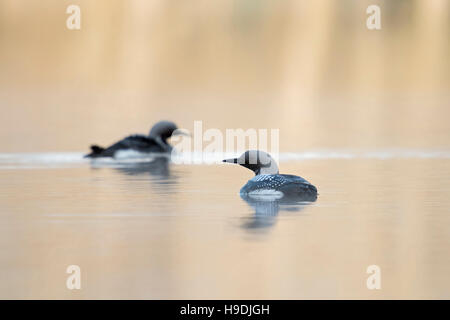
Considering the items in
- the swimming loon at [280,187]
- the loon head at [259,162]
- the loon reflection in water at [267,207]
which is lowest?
the loon reflection in water at [267,207]

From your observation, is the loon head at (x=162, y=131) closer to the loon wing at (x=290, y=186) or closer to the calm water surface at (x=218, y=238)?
the calm water surface at (x=218, y=238)

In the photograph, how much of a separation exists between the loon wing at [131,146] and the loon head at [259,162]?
633 cm

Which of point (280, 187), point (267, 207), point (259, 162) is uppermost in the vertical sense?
point (259, 162)

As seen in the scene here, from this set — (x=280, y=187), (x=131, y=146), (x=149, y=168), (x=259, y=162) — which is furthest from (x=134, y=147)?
(x=280, y=187)

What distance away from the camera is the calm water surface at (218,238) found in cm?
755

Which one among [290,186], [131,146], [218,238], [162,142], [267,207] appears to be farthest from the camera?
[162,142]

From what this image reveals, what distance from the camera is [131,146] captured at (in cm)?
1895

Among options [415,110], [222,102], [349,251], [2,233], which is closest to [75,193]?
[2,233]

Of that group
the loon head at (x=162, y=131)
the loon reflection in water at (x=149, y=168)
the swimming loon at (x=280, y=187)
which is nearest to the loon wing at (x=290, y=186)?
the swimming loon at (x=280, y=187)

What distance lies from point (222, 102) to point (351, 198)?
96.6 feet

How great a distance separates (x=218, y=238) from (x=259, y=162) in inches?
131

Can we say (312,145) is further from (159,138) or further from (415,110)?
(415,110)

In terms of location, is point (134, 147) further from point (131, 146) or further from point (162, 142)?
point (162, 142)
